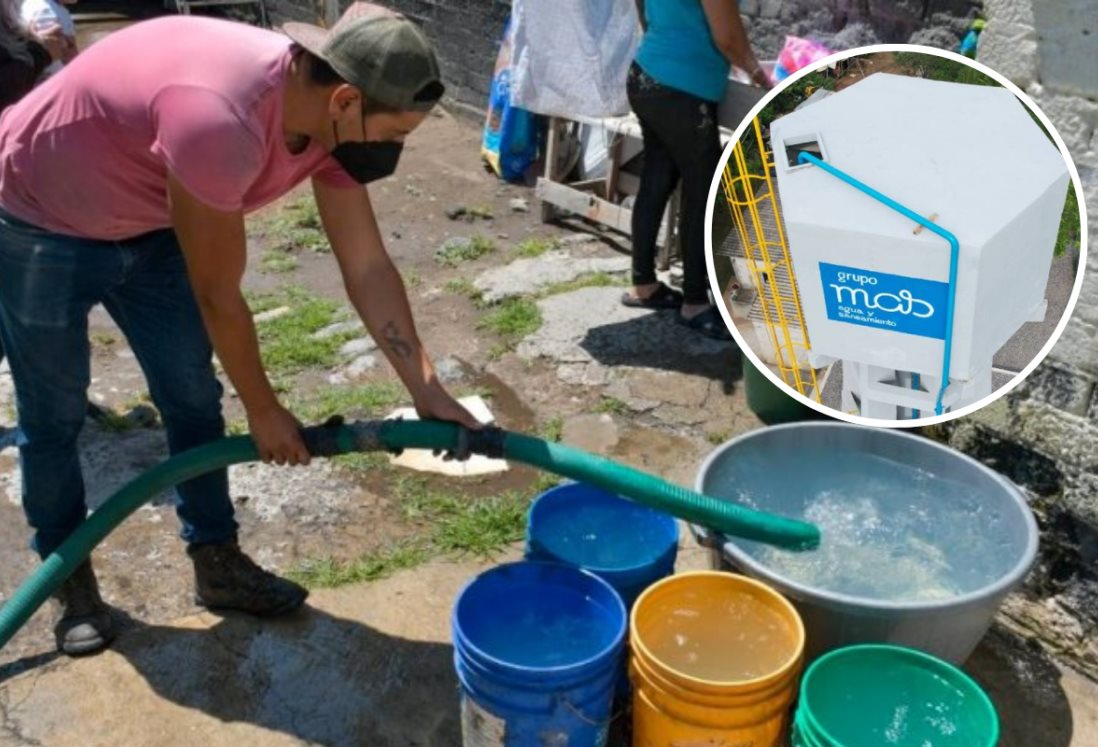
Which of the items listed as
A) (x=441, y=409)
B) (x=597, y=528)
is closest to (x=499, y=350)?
(x=597, y=528)

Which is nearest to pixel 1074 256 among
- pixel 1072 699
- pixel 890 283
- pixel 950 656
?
pixel 890 283

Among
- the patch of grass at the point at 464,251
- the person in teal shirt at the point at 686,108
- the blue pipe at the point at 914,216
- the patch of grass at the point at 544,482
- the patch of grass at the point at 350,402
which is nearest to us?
the blue pipe at the point at 914,216

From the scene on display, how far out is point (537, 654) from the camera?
Result: 2697 millimetres

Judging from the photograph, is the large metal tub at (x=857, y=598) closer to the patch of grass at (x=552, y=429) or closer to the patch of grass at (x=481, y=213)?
the patch of grass at (x=552, y=429)

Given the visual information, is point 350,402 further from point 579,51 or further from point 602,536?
point 579,51

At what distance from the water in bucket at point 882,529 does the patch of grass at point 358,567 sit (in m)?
1.00

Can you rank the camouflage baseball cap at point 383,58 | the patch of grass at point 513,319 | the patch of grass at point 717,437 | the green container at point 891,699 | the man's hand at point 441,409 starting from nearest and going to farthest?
1. the camouflage baseball cap at point 383,58
2. the green container at point 891,699
3. the man's hand at point 441,409
4. the patch of grass at point 717,437
5. the patch of grass at point 513,319

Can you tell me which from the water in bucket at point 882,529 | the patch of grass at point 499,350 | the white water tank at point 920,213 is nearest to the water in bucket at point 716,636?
the water in bucket at point 882,529

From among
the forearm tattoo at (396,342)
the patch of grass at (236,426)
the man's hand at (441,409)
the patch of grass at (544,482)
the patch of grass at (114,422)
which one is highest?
the forearm tattoo at (396,342)

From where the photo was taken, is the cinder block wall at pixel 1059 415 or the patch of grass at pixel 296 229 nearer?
the cinder block wall at pixel 1059 415

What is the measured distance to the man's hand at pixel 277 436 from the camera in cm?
261

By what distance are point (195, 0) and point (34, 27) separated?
20.8ft

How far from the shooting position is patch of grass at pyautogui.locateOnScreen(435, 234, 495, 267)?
577 centimetres

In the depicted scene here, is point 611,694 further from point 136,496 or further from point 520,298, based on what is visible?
point 520,298
